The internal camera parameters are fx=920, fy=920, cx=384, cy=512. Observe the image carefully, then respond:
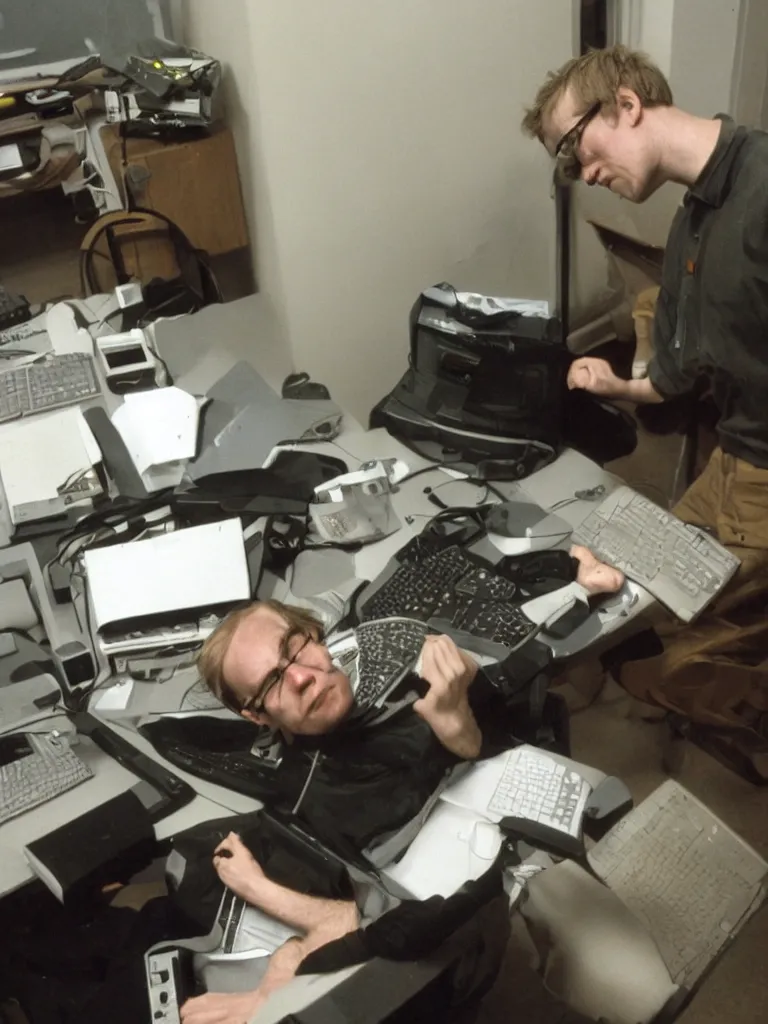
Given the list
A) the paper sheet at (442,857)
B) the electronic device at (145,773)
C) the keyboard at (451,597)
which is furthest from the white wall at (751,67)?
the electronic device at (145,773)

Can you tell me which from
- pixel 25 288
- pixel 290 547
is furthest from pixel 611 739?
pixel 25 288

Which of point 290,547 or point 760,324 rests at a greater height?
point 760,324

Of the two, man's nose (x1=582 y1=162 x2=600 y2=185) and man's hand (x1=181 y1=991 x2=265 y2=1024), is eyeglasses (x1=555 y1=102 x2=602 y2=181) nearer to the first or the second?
man's nose (x1=582 y1=162 x2=600 y2=185)

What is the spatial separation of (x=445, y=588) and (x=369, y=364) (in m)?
1.31

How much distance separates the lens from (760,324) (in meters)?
1.56

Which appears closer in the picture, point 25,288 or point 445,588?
point 445,588

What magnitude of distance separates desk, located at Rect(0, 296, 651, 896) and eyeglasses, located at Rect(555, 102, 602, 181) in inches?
22.9

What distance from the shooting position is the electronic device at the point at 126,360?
2.16 m

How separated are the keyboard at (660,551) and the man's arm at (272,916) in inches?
29.3

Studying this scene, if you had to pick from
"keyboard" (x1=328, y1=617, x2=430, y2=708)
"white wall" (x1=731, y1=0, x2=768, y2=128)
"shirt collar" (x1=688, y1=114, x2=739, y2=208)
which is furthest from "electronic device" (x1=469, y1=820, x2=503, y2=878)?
"white wall" (x1=731, y1=0, x2=768, y2=128)

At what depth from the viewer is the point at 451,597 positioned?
1.66m

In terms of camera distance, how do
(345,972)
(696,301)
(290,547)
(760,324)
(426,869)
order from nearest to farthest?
(345,972)
(426,869)
(760,324)
(696,301)
(290,547)

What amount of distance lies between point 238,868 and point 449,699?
406 mm

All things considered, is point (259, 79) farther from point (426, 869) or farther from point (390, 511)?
point (426, 869)
